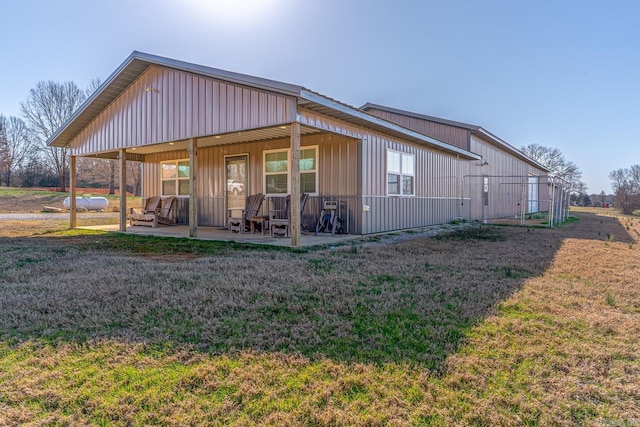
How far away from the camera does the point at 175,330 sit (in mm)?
2777

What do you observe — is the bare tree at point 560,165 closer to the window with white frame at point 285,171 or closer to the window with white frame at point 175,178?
the window with white frame at point 285,171

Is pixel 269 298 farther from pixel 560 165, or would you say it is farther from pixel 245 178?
pixel 560 165

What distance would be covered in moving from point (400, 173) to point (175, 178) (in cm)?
714

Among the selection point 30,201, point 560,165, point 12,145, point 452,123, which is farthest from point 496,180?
point 12,145

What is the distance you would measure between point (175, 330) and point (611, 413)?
2647 millimetres

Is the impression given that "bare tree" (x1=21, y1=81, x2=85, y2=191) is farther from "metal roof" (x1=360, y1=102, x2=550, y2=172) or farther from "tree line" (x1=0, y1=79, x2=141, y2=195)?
"metal roof" (x1=360, y1=102, x2=550, y2=172)

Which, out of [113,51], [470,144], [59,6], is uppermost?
[113,51]

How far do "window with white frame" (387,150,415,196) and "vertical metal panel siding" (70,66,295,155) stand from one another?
162 inches

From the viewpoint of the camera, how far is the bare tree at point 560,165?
42938 millimetres

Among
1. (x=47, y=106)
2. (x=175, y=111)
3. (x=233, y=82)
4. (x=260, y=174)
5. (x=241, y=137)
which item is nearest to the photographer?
(x=233, y=82)

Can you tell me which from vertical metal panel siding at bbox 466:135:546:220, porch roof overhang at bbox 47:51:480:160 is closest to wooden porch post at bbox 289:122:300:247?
porch roof overhang at bbox 47:51:480:160

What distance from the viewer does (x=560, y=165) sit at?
43.8 metres

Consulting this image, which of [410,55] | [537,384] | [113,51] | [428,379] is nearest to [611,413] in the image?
[537,384]

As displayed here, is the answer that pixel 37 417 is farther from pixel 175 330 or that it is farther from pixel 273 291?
pixel 273 291
